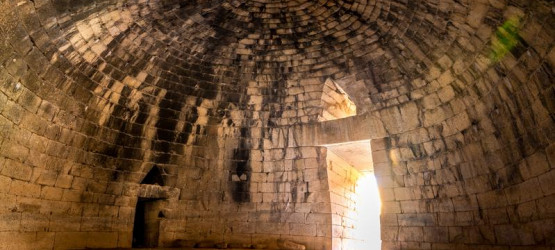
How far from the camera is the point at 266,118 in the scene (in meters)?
9.45

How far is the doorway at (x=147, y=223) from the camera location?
8531 millimetres

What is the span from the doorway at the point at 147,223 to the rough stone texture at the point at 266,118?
241mm

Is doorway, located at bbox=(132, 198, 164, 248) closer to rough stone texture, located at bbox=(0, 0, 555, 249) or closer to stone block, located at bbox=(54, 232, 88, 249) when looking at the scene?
rough stone texture, located at bbox=(0, 0, 555, 249)

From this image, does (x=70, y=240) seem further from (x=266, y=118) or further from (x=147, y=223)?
(x=266, y=118)

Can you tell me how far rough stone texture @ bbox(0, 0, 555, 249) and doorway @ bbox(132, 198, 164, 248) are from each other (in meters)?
0.24

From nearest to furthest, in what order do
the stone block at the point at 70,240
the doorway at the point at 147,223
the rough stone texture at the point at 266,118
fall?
the rough stone texture at the point at 266,118 → the stone block at the point at 70,240 → the doorway at the point at 147,223

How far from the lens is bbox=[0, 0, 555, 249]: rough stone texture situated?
229 inches

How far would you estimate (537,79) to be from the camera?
523 centimetres

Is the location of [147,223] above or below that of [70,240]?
above

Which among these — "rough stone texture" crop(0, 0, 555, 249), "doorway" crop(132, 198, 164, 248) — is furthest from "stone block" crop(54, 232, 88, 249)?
"doorway" crop(132, 198, 164, 248)

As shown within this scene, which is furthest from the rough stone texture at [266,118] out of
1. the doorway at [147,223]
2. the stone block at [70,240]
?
the doorway at [147,223]

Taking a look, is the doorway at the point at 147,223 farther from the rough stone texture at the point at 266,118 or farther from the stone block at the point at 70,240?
the stone block at the point at 70,240

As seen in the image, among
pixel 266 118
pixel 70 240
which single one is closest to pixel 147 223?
pixel 70 240

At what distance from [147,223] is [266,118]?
3.99m
